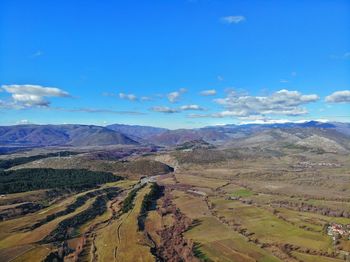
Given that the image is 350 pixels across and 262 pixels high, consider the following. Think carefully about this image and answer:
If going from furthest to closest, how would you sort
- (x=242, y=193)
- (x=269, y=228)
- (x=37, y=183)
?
(x=37, y=183) → (x=242, y=193) → (x=269, y=228)

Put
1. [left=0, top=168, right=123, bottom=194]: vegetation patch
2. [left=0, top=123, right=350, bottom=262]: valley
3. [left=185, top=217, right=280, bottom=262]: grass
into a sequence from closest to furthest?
[left=185, top=217, right=280, bottom=262]: grass
[left=0, top=123, right=350, bottom=262]: valley
[left=0, top=168, right=123, bottom=194]: vegetation patch

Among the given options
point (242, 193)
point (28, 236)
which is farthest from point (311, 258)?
point (242, 193)

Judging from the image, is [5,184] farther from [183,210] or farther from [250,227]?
[250,227]

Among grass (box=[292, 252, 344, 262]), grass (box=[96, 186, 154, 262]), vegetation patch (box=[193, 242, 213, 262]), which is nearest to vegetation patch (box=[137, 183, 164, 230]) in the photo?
grass (box=[96, 186, 154, 262])

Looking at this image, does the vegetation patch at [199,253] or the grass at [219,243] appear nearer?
the vegetation patch at [199,253]

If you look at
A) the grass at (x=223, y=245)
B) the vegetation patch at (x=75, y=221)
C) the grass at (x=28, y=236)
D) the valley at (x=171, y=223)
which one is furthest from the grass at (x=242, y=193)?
the grass at (x=28, y=236)

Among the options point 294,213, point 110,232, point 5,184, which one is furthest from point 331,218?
point 5,184

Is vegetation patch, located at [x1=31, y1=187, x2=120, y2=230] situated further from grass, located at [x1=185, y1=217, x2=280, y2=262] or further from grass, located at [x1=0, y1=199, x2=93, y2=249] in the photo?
grass, located at [x1=185, y1=217, x2=280, y2=262]

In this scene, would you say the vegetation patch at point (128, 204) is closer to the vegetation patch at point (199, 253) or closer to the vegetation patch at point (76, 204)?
the vegetation patch at point (76, 204)

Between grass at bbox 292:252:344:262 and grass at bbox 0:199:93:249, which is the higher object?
grass at bbox 0:199:93:249

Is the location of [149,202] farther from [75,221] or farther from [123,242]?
[123,242]

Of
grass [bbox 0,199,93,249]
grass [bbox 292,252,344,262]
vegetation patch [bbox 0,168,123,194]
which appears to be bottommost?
grass [bbox 292,252,344,262]
